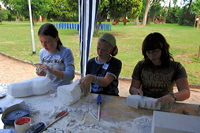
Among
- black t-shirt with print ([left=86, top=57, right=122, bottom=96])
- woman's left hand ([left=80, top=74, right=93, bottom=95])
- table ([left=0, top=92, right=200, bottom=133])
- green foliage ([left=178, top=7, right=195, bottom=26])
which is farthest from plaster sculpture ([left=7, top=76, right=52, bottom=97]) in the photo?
green foliage ([left=178, top=7, right=195, bottom=26])

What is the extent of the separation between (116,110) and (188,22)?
32444 millimetres

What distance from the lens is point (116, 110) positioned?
1.20m

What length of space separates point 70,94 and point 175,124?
0.76 m

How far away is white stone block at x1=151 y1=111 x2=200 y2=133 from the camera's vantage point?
30.9 inches

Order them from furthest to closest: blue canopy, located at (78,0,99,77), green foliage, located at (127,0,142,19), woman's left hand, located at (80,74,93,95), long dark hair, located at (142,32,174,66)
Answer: green foliage, located at (127,0,142,19) → blue canopy, located at (78,0,99,77) → long dark hair, located at (142,32,174,66) → woman's left hand, located at (80,74,93,95)

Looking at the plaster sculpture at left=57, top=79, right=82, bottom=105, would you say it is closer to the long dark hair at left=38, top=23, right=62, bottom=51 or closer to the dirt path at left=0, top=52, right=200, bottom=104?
the long dark hair at left=38, top=23, right=62, bottom=51

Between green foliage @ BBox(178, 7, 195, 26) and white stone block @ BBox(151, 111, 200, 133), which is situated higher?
green foliage @ BBox(178, 7, 195, 26)

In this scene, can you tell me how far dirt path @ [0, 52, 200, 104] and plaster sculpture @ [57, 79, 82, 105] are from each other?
2.41 meters

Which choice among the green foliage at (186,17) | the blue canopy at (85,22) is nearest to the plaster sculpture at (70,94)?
the blue canopy at (85,22)

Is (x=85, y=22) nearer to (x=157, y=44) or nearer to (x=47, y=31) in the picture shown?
(x=47, y=31)

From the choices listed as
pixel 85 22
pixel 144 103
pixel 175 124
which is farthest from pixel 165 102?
pixel 85 22

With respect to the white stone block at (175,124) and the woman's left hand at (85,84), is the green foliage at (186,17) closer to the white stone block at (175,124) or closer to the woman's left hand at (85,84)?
the woman's left hand at (85,84)

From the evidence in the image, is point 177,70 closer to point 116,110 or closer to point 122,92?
point 116,110

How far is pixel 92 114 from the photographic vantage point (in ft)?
3.74
